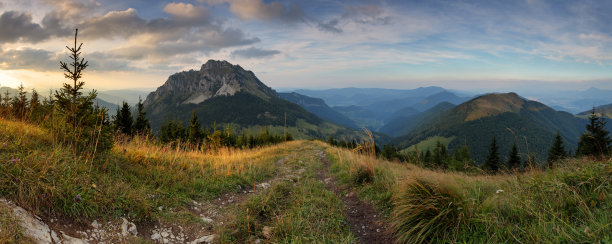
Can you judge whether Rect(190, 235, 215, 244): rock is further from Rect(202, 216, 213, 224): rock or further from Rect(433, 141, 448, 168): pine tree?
Rect(433, 141, 448, 168): pine tree

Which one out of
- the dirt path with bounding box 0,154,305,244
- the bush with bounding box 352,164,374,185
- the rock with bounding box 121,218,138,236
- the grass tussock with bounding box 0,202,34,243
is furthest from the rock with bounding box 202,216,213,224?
the bush with bounding box 352,164,374,185

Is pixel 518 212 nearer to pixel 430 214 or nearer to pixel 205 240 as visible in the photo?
pixel 430 214

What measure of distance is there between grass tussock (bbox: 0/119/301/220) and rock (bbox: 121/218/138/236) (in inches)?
7.6

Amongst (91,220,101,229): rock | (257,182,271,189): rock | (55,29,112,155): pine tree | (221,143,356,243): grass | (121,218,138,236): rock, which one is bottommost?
(257,182,271,189): rock

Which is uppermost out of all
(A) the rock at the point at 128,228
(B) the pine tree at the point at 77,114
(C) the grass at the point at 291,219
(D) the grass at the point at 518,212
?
(B) the pine tree at the point at 77,114

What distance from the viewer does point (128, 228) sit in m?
4.08

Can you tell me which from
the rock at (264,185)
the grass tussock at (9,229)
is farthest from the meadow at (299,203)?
the rock at (264,185)

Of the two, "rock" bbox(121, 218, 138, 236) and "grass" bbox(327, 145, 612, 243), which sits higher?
"grass" bbox(327, 145, 612, 243)

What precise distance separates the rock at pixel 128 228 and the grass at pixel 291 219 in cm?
149

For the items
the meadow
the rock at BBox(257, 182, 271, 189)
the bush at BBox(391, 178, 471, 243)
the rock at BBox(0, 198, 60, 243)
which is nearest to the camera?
the rock at BBox(0, 198, 60, 243)

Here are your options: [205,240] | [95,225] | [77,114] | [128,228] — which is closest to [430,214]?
[205,240]

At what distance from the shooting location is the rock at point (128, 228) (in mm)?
3965

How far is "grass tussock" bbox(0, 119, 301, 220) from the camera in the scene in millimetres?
3701

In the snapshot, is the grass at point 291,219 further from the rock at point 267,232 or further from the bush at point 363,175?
the bush at point 363,175
